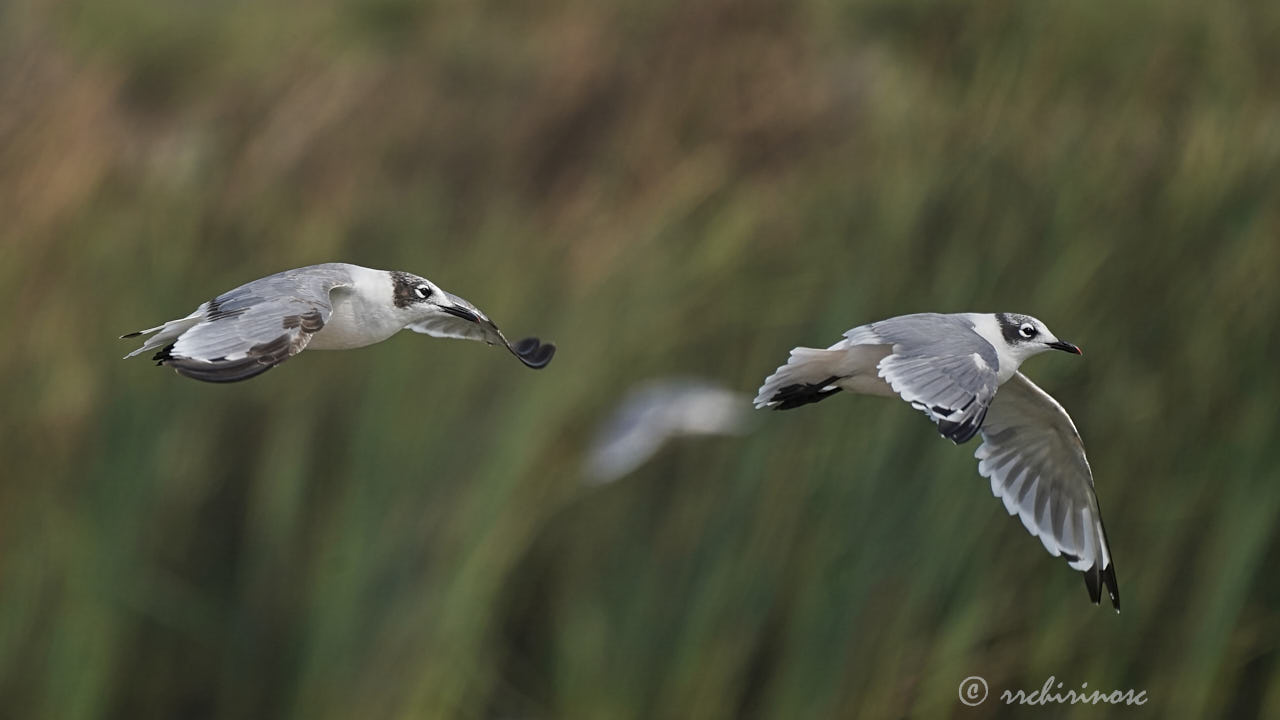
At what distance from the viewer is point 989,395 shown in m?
0.62

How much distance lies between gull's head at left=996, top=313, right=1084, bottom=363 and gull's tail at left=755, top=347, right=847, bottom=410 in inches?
3.8

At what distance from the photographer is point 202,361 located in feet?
1.67

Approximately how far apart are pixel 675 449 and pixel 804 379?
147 centimetres

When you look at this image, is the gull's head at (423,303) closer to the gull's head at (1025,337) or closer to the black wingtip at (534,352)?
the black wingtip at (534,352)

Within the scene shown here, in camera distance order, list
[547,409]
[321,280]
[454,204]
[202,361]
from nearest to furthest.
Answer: [202,361], [321,280], [547,409], [454,204]

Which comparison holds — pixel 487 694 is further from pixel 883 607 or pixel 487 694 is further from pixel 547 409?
pixel 883 607

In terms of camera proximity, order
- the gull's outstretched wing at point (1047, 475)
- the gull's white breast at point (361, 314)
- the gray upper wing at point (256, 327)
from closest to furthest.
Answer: the gray upper wing at point (256, 327) < the gull's white breast at point (361, 314) < the gull's outstretched wing at point (1047, 475)

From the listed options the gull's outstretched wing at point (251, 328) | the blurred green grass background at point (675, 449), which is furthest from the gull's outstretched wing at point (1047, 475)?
the blurred green grass background at point (675, 449)

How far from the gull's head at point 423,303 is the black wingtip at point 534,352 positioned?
2.1 inches

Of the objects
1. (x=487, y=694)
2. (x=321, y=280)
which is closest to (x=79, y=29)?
(x=487, y=694)

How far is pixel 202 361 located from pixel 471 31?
415cm

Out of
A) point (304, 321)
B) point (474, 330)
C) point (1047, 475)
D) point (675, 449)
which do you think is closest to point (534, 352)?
point (474, 330)

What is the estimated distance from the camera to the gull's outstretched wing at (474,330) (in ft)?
2.26

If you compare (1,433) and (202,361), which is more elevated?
(202,361)
